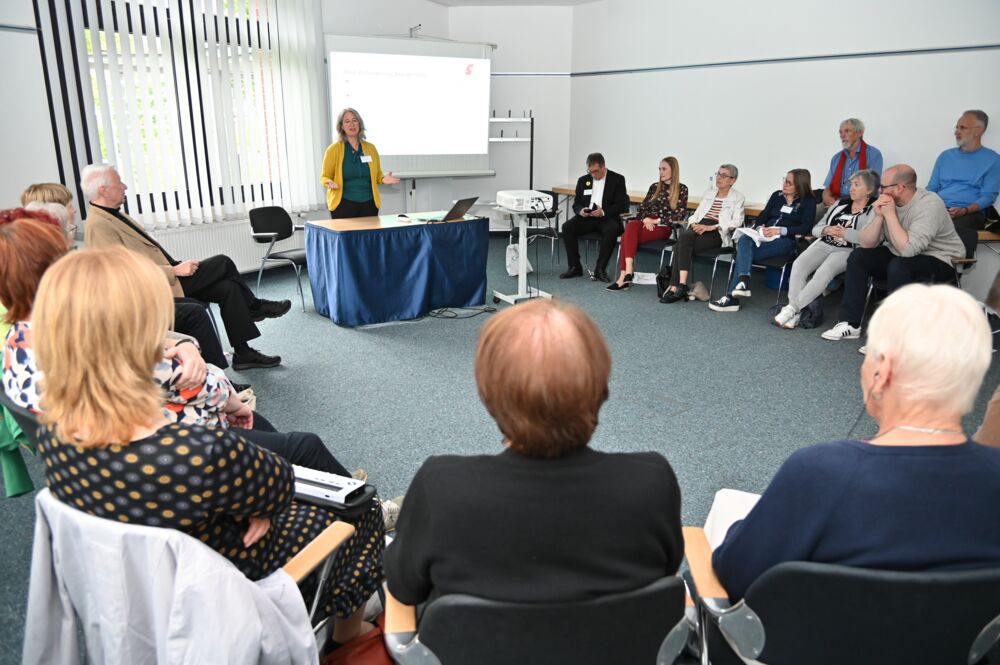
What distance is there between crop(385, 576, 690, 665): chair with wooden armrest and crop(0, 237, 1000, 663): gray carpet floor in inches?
58.7

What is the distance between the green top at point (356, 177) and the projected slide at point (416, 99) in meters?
1.31

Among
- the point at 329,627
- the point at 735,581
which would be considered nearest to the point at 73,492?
the point at 329,627

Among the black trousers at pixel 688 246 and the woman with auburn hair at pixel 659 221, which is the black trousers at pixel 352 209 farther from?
the black trousers at pixel 688 246

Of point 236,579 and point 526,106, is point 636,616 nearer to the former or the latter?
point 236,579

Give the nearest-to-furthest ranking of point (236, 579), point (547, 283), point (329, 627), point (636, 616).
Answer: point (636, 616) < point (236, 579) < point (329, 627) < point (547, 283)

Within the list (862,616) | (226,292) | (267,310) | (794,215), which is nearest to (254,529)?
(862,616)

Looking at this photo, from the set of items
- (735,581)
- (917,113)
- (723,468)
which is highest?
(917,113)

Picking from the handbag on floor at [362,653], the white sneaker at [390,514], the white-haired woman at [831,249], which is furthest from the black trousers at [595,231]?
the handbag on floor at [362,653]

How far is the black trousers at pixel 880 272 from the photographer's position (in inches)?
169

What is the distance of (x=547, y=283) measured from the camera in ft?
20.2

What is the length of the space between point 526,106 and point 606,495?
8022mm

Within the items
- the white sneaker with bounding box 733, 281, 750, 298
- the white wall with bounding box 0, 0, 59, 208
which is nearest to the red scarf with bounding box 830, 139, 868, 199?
the white sneaker with bounding box 733, 281, 750, 298

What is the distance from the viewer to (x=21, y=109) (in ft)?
14.2

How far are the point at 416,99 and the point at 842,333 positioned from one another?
4.84m
